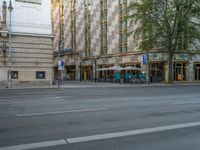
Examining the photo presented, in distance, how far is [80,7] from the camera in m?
65.5

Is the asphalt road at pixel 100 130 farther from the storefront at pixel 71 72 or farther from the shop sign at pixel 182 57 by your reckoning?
the storefront at pixel 71 72

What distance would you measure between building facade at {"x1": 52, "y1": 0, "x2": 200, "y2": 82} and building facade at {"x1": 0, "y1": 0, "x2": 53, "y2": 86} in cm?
653

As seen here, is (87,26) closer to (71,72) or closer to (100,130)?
(71,72)

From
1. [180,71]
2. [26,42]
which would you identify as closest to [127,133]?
[26,42]

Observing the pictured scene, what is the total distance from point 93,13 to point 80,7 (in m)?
5.00

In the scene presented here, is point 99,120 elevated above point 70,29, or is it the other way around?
point 70,29

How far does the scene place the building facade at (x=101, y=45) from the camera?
161ft

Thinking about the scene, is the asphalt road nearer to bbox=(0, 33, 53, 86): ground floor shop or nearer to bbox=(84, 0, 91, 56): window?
bbox=(0, 33, 53, 86): ground floor shop

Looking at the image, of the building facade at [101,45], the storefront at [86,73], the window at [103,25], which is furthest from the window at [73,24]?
the window at [103,25]

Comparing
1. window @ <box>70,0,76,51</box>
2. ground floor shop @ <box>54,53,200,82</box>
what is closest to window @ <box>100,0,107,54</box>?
ground floor shop @ <box>54,53,200,82</box>

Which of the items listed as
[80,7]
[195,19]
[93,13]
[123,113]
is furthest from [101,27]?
[123,113]

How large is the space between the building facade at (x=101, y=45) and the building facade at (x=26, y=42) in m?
6.53

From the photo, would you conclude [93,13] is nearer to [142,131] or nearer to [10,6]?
[10,6]

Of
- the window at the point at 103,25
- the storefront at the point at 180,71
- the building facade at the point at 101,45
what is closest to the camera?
the building facade at the point at 101,45
